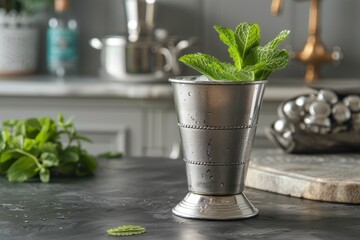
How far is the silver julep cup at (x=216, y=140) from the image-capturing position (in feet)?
3.68

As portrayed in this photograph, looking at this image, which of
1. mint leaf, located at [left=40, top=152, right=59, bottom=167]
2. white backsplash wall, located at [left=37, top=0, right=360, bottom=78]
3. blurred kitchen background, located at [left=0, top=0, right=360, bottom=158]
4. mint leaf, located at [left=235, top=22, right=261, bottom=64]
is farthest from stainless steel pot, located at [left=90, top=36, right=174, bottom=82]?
mint leaf, located at [left=235, top=22, right=261, bottom=64]

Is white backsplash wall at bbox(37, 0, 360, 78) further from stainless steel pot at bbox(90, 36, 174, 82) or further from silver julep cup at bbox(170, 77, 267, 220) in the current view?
silver julep cup at bbox(170, 77, 267, 220)

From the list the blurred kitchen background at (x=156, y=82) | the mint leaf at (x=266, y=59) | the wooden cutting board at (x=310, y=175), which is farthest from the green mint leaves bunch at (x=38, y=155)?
the blurred kitchen background at (x=156, y=82)

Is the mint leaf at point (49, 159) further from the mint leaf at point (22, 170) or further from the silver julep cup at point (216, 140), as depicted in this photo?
the silver julep cup at point (216, 140)

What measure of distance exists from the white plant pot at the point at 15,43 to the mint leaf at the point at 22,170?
5.82 ft

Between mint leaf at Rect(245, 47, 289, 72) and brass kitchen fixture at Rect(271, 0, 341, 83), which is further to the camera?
brass kitchen fixture at Rect(271, 0, 341, 83)

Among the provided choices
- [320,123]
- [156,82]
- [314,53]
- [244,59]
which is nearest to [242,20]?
[314,53]

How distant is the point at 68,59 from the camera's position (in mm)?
3182

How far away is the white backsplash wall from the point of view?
3.23 meters

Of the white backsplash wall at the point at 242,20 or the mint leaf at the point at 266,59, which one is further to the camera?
the white backsplash wall at the point at 242,20

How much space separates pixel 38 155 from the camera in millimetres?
1413

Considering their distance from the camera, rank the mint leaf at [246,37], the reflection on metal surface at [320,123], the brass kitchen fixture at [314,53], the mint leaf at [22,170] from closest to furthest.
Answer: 1. the mint leaf at [246,37]
2. the mint leaf at [22,170]
3. the reflection on metal surface at [320,123]
4. the brass kitchen fixture at [314,53]

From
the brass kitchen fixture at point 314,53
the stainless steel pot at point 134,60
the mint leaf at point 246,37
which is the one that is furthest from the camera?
the brass kitchen fixture at point 314,53

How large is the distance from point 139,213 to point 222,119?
174mm
